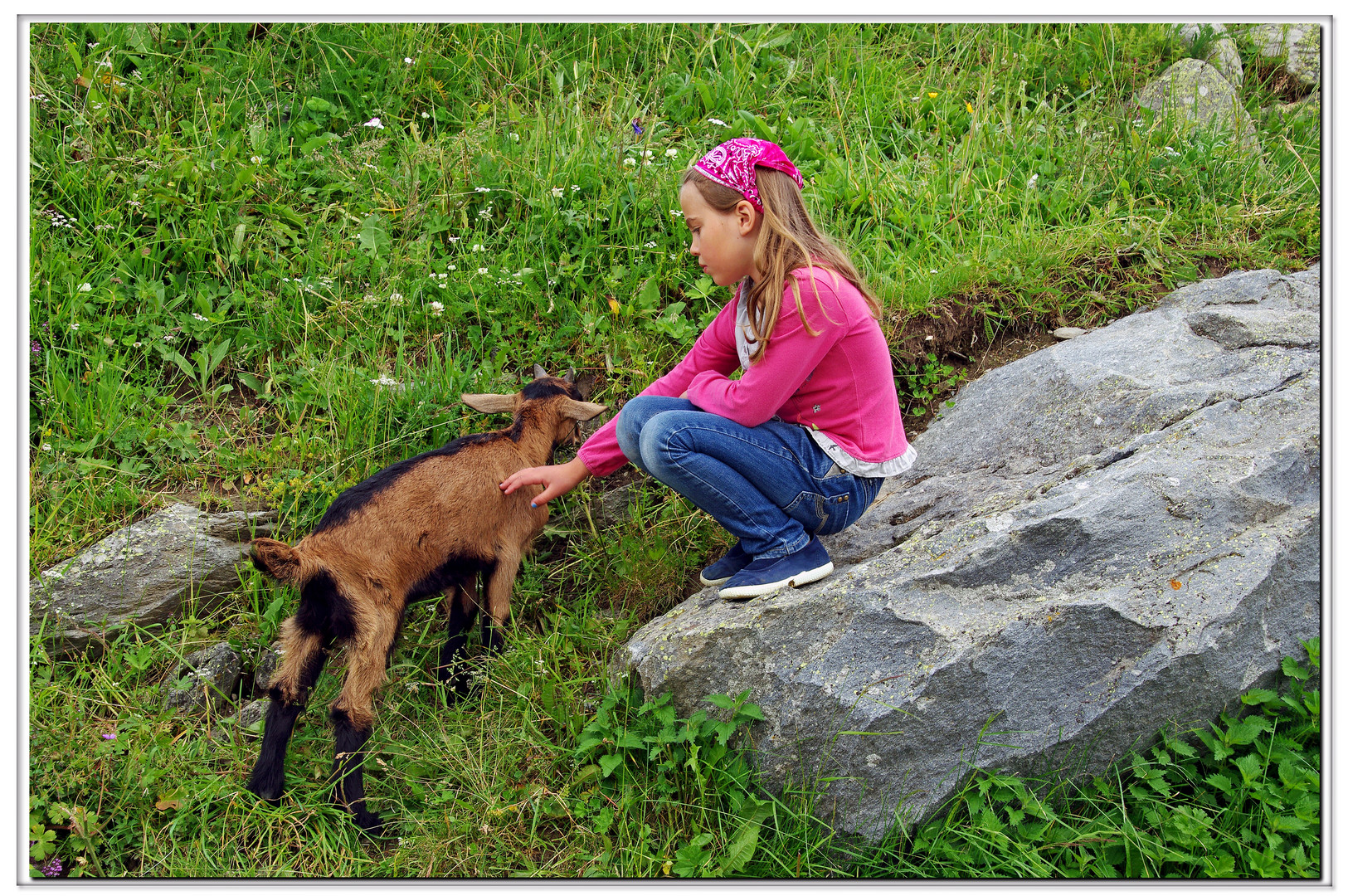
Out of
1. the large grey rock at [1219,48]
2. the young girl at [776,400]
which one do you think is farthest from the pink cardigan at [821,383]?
the large grey rock at [1219,48]

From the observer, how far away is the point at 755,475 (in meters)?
3.28

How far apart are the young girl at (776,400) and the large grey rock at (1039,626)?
0.26m

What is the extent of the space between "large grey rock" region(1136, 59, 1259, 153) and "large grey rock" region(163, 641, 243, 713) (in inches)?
239

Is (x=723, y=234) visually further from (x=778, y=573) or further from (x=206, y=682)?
(x=206, y=682)

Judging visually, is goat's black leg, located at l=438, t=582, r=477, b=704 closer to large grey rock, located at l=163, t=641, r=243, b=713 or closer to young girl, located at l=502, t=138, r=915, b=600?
large grey rock, located at l=163, t=641, r=243, b=713

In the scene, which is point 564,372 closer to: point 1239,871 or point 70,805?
point 70,805

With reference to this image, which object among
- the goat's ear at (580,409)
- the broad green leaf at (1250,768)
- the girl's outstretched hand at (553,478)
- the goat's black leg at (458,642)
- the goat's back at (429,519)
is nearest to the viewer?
the broad green leaf at (1250,768)

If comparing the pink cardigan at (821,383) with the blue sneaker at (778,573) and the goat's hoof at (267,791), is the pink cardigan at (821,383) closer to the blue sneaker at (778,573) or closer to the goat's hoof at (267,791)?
the blue sneaker at (778,573)

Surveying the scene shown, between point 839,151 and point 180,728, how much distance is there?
15.4ft

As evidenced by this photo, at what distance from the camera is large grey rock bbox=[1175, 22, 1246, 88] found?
647 cm

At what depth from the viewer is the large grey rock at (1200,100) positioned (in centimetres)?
584

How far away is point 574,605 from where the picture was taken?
13.2ft

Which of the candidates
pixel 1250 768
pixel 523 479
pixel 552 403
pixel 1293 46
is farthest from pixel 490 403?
pixel 1293 46

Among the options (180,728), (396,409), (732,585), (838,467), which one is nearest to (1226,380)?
(838,467)
